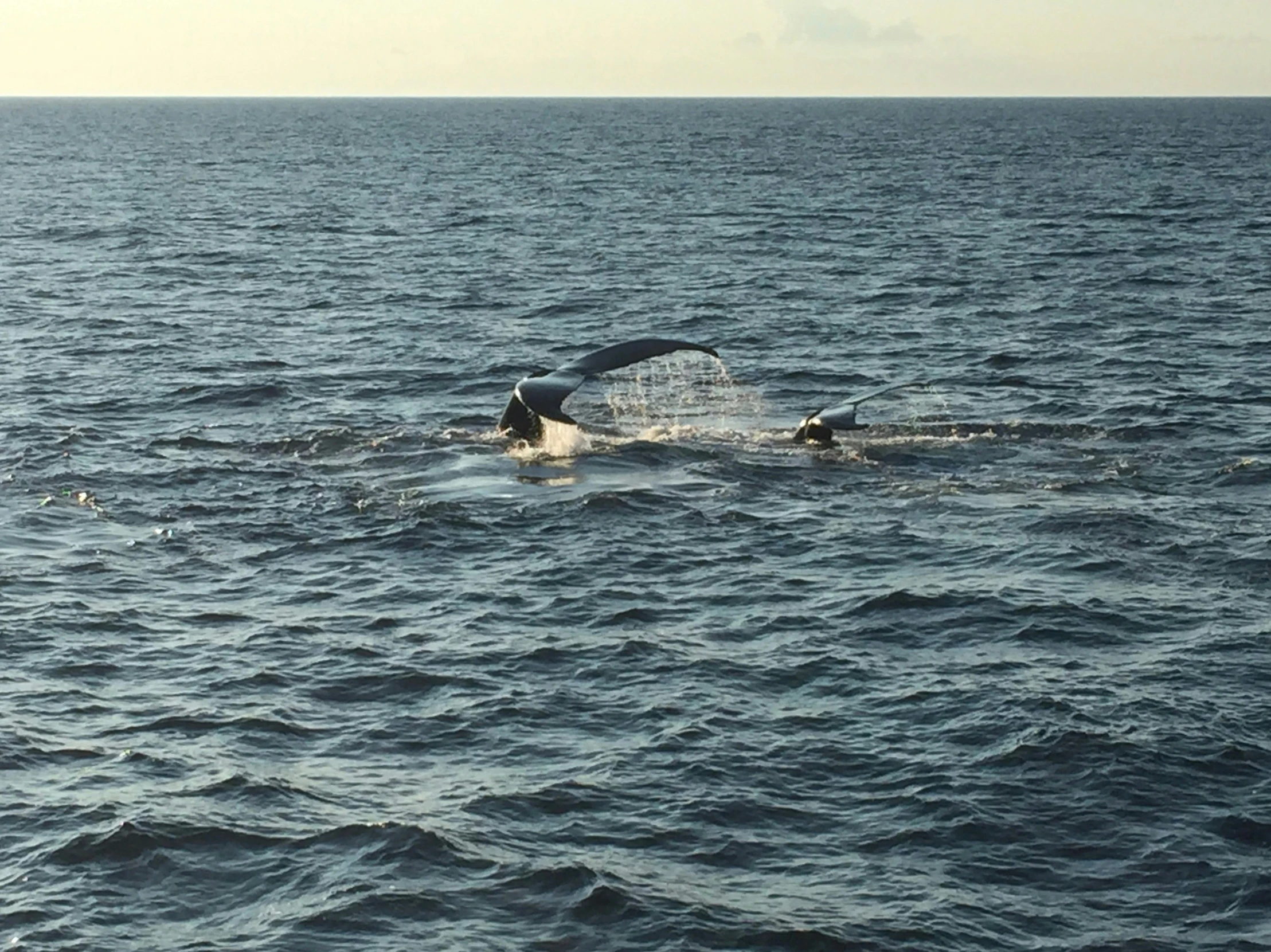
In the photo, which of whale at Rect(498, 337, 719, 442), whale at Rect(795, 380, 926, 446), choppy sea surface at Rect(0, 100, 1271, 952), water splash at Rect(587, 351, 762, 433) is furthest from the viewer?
water splash at Rect(587, 351, 762, 433)

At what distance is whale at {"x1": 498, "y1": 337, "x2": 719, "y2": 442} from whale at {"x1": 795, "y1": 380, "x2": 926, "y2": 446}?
3.56 meters

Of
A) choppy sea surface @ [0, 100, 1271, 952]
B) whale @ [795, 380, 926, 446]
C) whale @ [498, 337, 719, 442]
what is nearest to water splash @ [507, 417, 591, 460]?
choppy sea surface @ [0, 100, 1271, 952]

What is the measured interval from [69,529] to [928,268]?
146 ft

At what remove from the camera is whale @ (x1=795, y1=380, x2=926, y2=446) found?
36.0 m

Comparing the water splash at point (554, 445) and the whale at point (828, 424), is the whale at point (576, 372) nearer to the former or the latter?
the water splash at point (554, 445)

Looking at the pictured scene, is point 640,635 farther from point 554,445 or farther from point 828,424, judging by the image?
point 828,424

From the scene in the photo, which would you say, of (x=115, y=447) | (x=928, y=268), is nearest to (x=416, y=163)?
(x=928, y=268)

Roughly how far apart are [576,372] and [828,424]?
214 inches

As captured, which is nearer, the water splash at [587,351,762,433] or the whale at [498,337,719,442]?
the whale at [498,337,719,442]

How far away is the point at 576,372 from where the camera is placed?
34156mm

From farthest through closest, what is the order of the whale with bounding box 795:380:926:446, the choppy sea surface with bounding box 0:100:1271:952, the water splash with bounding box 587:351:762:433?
the water splash with bounding box 587:351:762:433, the whale with bounding box 795:380:926:446, the choppy sea surface with bounding box 0:100:1271:952

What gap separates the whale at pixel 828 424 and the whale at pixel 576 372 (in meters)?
3.56

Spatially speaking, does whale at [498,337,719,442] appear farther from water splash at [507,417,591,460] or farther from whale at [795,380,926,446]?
whale at [795,380,926,446]

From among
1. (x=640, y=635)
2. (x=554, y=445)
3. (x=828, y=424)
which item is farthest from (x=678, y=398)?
(x=640, y=635)
